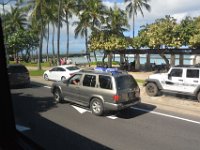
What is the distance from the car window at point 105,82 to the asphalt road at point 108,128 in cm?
119

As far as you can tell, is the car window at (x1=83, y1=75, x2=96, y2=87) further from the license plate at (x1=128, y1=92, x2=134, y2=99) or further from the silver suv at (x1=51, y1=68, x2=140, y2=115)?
the license plate at (x1=128, y1=92, x2=134, y2=99)

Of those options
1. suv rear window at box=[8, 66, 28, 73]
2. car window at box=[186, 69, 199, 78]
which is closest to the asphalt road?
car window at box=[186, 69, 199, 78]

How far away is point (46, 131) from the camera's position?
9.20 meters

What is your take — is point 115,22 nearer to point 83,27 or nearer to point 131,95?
point 83,27

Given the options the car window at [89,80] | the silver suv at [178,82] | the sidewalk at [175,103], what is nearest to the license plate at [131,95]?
the car window at [89,80]

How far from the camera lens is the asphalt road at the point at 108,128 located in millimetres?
8195

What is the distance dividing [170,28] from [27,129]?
22.5 meters

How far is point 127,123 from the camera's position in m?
10.8

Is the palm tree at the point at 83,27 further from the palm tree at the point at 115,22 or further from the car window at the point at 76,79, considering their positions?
the car window at the point at 76,79

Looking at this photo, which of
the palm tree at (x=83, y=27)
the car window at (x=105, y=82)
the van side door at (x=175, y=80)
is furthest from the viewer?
the palm tree at (x=83, y=27)

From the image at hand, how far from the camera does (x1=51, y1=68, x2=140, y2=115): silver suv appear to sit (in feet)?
37.5

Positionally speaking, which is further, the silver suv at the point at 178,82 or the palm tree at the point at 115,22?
the palm tree at the point at 115,22

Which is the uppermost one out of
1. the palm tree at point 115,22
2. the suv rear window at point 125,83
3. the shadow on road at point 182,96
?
the palm tree at point 115,22

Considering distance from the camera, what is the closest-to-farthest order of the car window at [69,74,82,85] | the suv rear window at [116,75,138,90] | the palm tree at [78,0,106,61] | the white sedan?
the suv rear window at [116,75,138,90]
the car window at [69,74,82,85]
the white sedan
the palm tree at [78,0,106,61]
